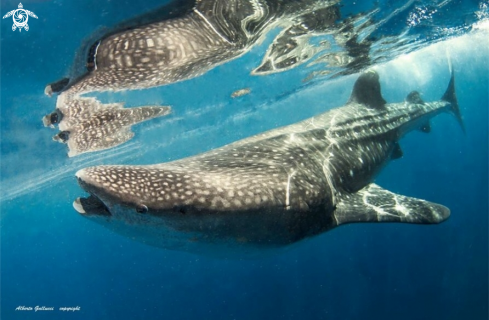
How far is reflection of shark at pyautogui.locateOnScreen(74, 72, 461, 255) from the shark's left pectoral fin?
0.05ft

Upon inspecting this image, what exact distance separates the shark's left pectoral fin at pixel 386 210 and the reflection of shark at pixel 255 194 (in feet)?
0.05

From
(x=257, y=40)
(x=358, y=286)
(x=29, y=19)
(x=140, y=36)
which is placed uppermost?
(x=29, y=19)

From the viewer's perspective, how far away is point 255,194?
4180mm

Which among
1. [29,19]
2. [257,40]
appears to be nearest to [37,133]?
[29,19]

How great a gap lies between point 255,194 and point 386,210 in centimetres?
222

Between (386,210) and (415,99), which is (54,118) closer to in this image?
(386,210)

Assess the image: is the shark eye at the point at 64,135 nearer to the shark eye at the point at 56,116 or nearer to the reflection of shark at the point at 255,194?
the shark eye at the point at 56,116

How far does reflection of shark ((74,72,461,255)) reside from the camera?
11.6 ft

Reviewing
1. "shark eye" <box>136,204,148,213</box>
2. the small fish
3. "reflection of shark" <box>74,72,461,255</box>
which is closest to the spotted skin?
the small fish

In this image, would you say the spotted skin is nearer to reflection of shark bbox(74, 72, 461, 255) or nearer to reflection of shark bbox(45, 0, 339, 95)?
reflection of shark bbox(45, 0, 339, 95)

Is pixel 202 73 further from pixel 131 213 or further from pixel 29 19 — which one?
pixel 131 213

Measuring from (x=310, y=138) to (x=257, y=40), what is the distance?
3239mm

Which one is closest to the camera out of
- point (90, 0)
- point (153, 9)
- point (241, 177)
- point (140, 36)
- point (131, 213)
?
point (131, 213)

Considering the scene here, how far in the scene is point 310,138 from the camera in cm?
640
